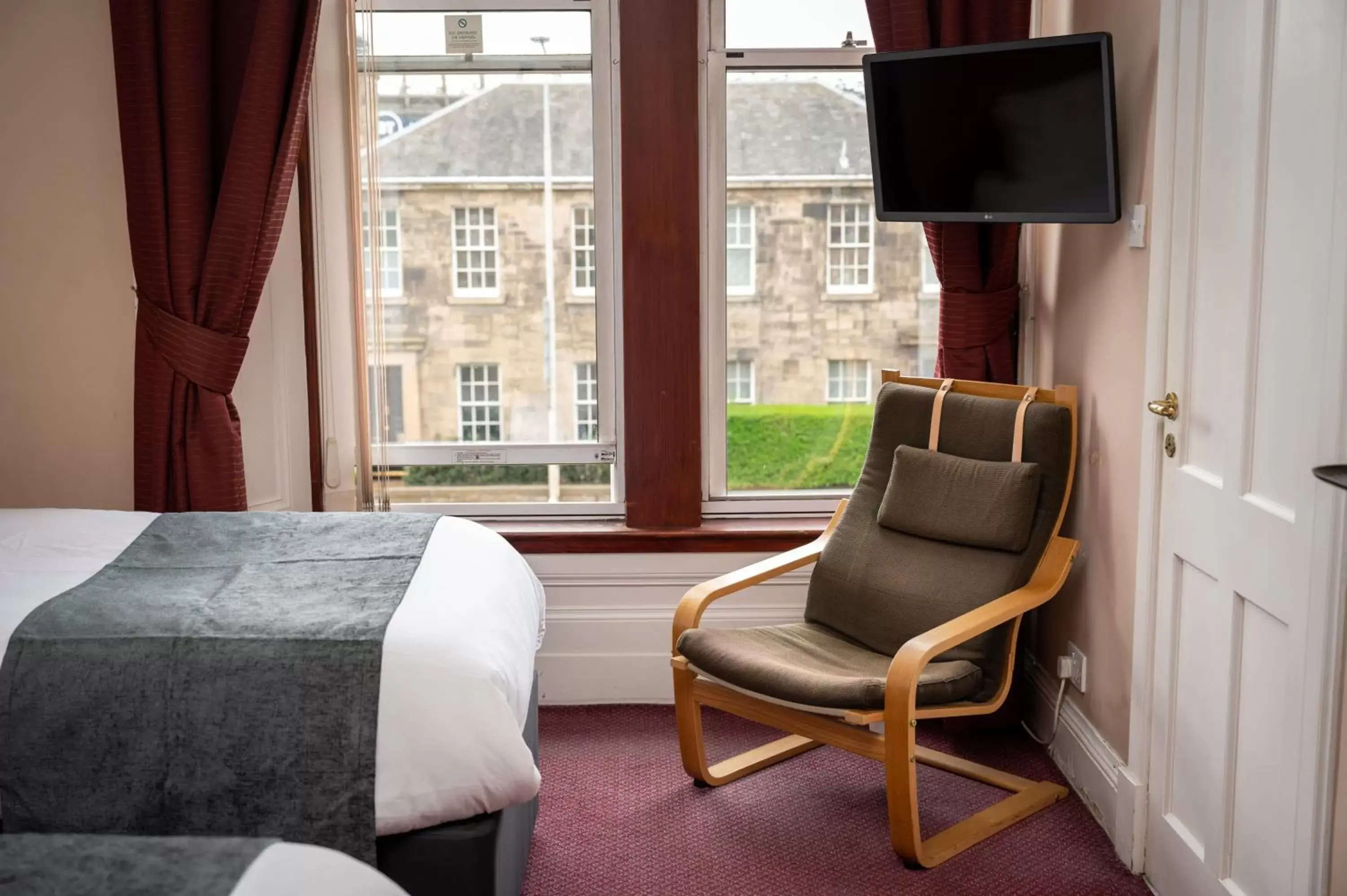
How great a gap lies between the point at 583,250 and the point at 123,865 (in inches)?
Result: 106

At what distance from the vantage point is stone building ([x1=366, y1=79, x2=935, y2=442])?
12.4 ft

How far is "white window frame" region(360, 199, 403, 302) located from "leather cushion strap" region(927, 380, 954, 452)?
5.36 ft

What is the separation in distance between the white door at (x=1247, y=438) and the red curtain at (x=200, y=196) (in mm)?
2297

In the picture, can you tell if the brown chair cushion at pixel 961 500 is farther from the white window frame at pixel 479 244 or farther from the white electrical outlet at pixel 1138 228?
the white window frame at pixel 479 244

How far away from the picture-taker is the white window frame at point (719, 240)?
3729mm

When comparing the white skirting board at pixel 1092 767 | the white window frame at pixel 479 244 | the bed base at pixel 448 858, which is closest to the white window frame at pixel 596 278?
the white window frame at pixel 479 244

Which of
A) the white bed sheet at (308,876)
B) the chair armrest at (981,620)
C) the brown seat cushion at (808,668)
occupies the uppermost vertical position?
the white bed sheet at (308,876)

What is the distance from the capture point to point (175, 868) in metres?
1.40

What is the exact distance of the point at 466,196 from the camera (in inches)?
150

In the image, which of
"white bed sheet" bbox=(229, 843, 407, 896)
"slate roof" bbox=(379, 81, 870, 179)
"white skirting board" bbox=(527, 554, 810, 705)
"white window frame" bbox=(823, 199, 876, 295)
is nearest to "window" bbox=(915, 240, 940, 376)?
"white window frame" bbox=(823, 199, 876, 295)

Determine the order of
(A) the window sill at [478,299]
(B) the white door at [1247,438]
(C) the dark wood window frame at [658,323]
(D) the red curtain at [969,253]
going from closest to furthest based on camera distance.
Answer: (B) the white door at [1247,438], (D) the red curtain at [969,253], (C) the dark wood window frame at [658,323], (A) the window sill at [478,299]

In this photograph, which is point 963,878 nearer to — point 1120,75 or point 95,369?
point 1120,75

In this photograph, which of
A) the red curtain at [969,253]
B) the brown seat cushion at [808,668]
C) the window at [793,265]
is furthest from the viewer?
the window at [793,265]

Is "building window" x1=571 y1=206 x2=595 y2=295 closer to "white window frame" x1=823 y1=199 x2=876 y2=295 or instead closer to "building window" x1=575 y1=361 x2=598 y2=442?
"building window" x1=575 y1=361 x2=598 y2=442
